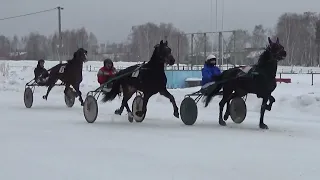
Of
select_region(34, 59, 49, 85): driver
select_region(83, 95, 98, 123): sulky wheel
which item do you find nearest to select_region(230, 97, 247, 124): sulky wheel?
select_region(83, 95, 98, 123): sulky wheel

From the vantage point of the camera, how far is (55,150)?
27.1 ft

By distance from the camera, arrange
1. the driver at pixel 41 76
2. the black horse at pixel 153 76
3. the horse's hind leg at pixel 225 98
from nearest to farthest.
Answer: the black horse at pixel 153 76 → the horse's hind leg at pixel 225 98 → the driver at pixel 41 76

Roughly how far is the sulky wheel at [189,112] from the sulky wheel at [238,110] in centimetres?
100

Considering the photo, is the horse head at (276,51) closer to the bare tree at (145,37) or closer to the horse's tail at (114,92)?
the horse's tail at (114,92)

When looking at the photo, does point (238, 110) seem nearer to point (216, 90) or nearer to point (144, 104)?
point (216, 90)

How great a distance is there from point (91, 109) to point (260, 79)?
13.9 ft

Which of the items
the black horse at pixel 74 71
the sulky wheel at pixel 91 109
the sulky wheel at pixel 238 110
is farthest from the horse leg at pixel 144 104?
the black horse at pixel 74 71

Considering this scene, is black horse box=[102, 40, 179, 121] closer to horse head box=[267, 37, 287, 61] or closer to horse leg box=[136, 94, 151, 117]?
horse leg box=[136, 94, 151, 117]

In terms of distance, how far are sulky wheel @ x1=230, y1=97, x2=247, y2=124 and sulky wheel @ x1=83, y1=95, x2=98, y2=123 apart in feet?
10.6

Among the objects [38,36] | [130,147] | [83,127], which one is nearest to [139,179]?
[130,147]

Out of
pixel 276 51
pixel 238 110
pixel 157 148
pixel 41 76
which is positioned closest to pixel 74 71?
pixel 41 76

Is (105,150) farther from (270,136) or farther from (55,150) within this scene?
(270,136)

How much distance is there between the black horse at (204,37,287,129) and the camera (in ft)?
35.6

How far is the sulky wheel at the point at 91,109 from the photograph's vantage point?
12672 millimetres
